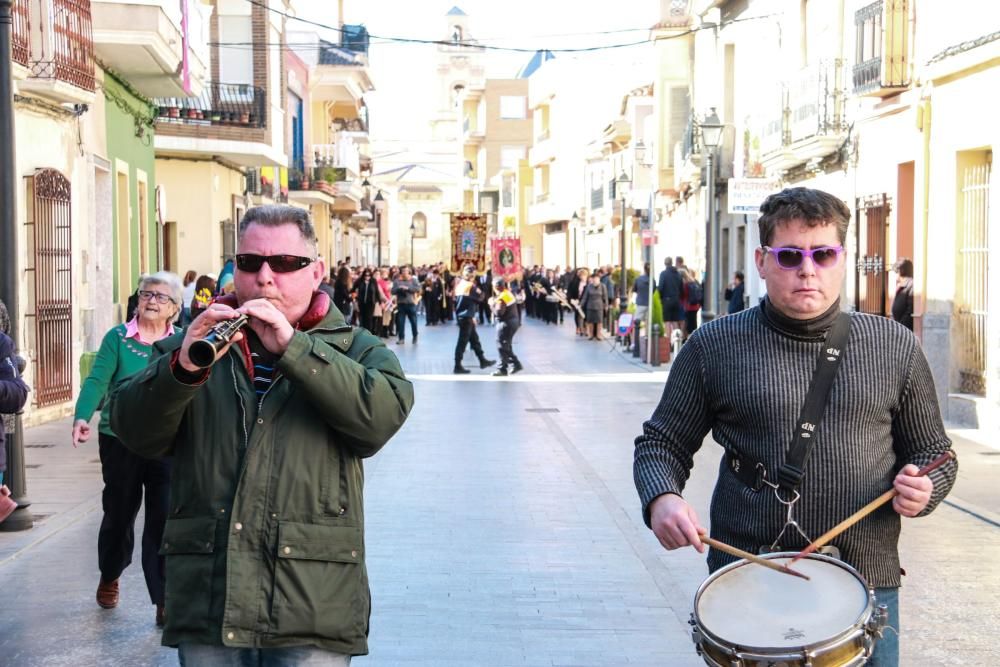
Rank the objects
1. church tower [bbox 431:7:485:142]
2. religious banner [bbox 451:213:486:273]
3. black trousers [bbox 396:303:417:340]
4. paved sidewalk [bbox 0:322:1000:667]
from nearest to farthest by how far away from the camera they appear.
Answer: paved sidewalk [bbox 0:322:1000:667], black trousers [bbox 396:303:417:340], religious banner [bbox 451:213:486:273], church tower [bbox 431:7:485:142]

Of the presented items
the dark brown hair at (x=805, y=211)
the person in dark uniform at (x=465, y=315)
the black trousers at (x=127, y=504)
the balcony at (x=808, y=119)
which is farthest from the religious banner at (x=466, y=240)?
the dark brown hair at (x=805, y=211)

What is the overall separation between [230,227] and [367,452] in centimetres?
2814

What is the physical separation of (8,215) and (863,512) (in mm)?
7805

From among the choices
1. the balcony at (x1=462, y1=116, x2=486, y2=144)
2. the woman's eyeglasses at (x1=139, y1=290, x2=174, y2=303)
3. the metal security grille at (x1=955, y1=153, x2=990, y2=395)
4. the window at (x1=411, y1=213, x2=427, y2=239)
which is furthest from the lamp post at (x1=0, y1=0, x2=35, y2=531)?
the window at (x1=411, y1=213, x2=427, y2=239)

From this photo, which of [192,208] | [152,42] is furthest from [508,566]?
[192,208]

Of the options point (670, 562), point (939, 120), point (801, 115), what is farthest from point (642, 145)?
point (670, 562)

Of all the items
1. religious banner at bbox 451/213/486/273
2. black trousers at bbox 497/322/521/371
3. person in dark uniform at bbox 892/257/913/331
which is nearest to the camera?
person in dark uniform at bbox 892/257/913/331

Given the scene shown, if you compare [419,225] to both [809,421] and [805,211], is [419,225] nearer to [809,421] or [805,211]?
[805,211]

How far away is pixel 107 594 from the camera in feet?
23.5

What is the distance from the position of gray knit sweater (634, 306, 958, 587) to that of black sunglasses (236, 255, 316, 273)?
1043mm

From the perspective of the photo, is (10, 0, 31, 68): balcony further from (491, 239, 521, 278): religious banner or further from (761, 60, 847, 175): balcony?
(491, 239, 521, 278): religious banner

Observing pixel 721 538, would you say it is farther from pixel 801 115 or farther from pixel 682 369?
pixel 801 115

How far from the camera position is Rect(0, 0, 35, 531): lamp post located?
9789 mm


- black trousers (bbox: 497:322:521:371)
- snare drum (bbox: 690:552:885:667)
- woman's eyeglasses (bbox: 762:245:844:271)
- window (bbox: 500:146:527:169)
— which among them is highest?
window (bbox: 500:146:527:169)
